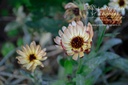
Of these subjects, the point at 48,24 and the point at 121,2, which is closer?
the point at 121,2

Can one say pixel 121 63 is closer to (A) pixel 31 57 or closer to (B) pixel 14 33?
(A) pixel 31 57

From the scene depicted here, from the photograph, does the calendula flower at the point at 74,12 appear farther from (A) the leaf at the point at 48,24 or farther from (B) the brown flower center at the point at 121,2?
(A) the leaf at the point at 48,24

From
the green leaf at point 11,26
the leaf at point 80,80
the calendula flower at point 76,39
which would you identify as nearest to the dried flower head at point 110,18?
the calendula flower at point 76,39

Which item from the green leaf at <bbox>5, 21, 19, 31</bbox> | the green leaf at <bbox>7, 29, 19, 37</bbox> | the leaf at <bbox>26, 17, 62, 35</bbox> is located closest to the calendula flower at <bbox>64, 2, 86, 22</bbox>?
the leaf at <bbox>26, 17, 62, 35</bbox>

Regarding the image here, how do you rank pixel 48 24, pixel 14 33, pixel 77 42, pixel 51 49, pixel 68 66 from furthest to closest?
pixel 14 33 < pixel 51 49 < pixel 48 24 < pixel 68 66 < pixel 77 42

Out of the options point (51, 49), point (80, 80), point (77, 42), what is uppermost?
point (77, 42)

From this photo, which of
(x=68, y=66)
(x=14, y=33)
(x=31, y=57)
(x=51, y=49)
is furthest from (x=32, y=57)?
(x=14, y=33)

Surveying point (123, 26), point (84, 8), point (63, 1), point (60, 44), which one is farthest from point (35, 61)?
point (123, 26)
